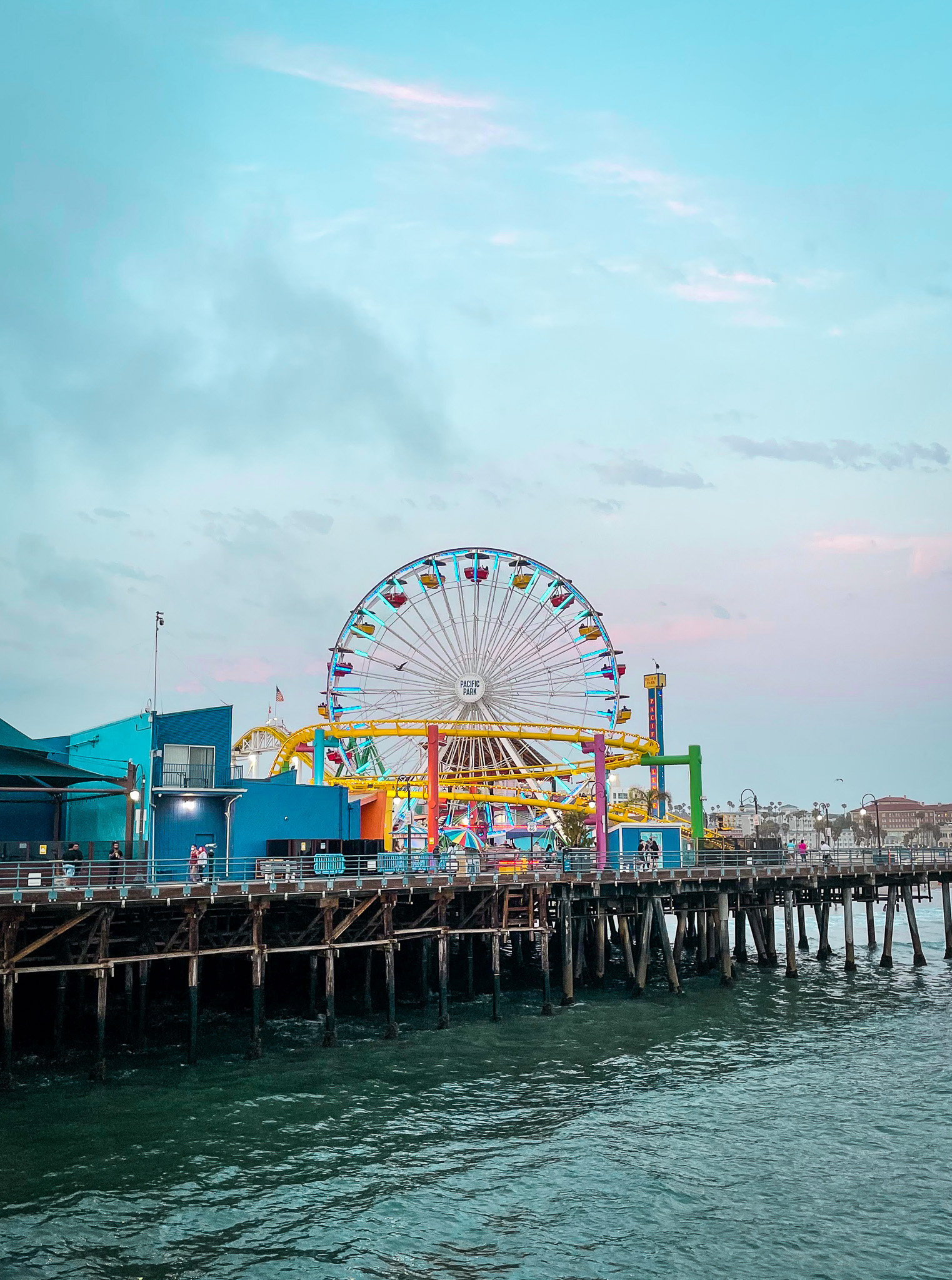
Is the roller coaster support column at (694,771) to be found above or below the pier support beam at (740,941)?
above

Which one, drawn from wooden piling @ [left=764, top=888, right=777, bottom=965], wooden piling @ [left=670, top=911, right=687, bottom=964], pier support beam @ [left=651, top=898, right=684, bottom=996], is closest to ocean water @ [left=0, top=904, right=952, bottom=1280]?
pier support beam @ [left=651, top=898, right=684, bottom=996]

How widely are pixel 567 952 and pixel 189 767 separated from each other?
60.8 ft

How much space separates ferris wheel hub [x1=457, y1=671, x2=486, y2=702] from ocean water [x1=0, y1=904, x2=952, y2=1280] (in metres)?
38.8

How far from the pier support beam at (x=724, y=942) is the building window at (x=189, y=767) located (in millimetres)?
25095

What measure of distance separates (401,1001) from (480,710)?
33213 mm

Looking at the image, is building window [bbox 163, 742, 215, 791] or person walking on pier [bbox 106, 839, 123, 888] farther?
building window [bbox 163, 742, 215, 791]

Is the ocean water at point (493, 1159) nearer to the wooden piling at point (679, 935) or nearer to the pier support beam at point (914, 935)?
the wooden piling at point (679, 935)

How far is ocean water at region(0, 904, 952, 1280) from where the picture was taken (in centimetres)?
2067

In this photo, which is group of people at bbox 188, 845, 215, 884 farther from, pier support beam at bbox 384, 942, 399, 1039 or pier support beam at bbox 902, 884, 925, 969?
pier support beam at bbox 902, 884, 925, 969

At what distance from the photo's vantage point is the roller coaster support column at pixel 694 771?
63094 millimetres

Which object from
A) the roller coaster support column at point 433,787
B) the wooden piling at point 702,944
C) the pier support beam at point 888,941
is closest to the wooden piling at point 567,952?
the roller coaster support column at point 433,787

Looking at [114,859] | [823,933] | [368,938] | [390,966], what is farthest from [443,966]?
[823,933]

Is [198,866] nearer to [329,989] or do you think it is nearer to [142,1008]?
[142,1008]

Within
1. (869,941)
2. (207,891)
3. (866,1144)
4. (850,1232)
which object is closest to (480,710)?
(869,941)
